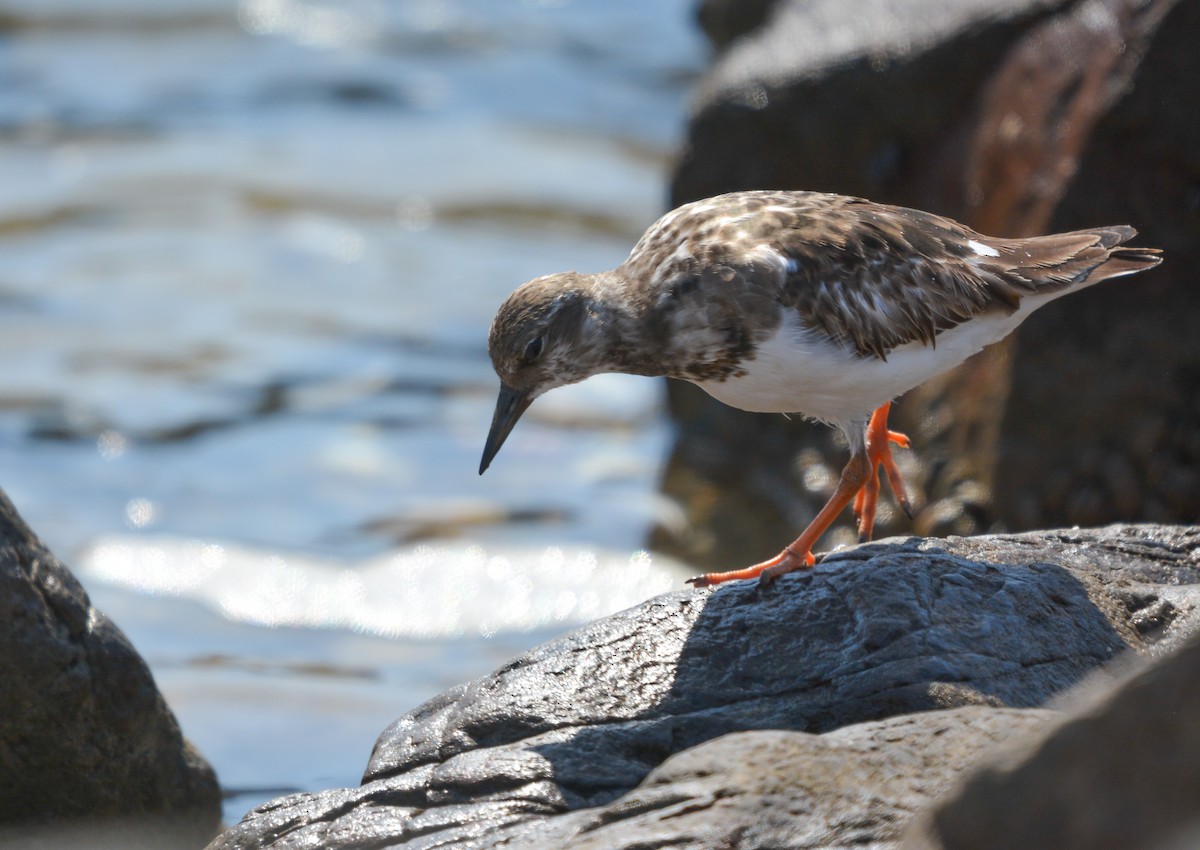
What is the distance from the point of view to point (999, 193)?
790 centimetres

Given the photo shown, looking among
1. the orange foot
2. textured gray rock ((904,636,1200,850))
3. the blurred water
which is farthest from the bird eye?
textured gray rock ((904,636,1200,850))

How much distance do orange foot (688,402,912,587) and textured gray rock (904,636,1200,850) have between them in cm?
207

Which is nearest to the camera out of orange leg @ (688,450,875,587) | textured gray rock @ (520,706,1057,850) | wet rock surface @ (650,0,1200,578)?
textured gray rock @ (520,706,1057,850)

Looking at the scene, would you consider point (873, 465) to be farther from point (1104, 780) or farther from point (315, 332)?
point (315, 332)

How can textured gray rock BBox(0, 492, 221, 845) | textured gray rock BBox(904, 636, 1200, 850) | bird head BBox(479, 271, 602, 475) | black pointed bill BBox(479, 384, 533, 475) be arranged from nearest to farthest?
textured gray rock BBox(904, 636, 1200, 850) → textured gray rock BBox(0, 492, 221, 845) → bird head BBox(479, 271, 602, 475) → black pointed bill BBox(479, 384, 533, 475)

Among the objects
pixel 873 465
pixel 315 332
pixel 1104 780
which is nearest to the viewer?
pixel 1104 780

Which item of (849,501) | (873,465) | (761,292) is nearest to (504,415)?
(761,292)

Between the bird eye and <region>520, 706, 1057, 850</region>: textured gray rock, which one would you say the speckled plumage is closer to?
the bird eye

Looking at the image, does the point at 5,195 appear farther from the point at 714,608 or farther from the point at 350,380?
the point at 714,608

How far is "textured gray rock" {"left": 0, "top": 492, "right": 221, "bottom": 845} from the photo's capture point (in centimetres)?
457

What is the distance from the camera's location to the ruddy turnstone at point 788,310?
16.3 ft

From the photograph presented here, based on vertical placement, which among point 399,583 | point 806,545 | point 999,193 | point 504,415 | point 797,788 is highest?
point 999,193

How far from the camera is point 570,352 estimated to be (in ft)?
16.9

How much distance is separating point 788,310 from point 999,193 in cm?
341
